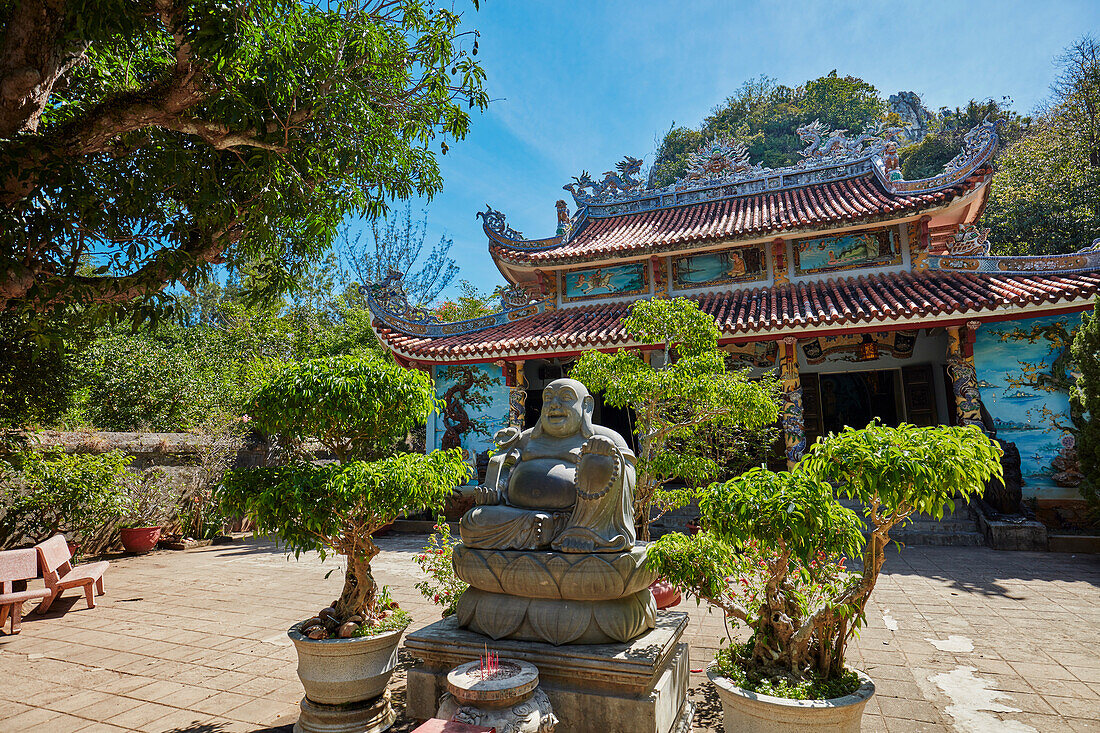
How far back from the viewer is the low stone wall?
29.4 feet

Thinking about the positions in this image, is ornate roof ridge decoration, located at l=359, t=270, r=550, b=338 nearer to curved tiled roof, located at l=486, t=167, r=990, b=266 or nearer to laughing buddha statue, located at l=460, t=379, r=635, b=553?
curved tiled roof, located at l=486, t=167, r=990, b=266

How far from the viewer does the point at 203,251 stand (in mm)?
3924

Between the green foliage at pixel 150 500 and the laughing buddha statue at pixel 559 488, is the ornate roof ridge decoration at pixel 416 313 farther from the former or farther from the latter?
the laughing buddha statue at pixel 559 488

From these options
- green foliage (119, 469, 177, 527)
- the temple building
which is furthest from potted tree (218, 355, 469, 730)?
green foliage (119, 469, 177, 527)

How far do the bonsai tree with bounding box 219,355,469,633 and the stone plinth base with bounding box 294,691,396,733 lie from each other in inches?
17.4

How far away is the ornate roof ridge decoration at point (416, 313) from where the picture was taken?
12.5 meters

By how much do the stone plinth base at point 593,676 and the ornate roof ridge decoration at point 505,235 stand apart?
10.1m

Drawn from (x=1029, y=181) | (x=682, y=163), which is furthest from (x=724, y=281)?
(x=682, y=163)

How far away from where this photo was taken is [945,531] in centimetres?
908

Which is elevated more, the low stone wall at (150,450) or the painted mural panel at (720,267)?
the painted mural panel at (720,267)

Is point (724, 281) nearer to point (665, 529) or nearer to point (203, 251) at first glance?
point (665, 529)

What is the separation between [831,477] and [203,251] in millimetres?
4029

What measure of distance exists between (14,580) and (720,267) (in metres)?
11.4

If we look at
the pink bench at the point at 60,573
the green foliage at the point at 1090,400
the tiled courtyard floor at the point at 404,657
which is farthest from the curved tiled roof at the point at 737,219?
the pink bench at the point at 60,573
